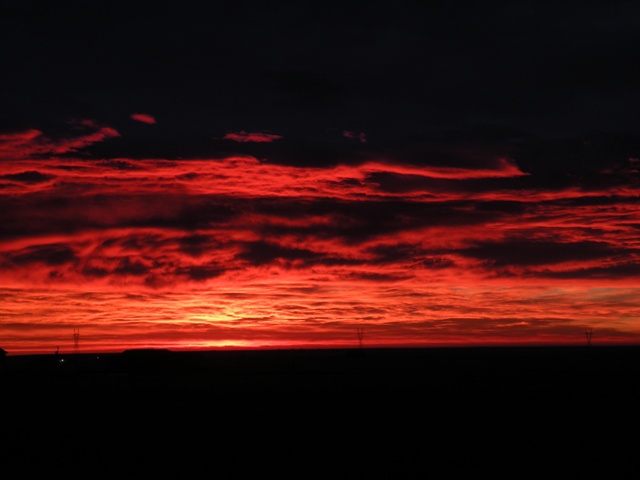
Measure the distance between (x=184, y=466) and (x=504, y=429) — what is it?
1272 cm

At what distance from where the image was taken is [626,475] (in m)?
18.4

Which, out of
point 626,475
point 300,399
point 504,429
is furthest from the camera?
point 300,399

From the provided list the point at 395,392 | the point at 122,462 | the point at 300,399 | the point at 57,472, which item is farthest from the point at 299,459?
the point at 395,392

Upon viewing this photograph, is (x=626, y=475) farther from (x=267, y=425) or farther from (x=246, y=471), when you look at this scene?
(x=267, y=425)

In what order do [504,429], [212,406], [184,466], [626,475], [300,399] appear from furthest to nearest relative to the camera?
1. [300,399]
2. [212,406]
3. [504,429]
4. [184,466]
5. [626,475]

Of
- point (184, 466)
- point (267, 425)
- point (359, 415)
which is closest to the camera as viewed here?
point (184, 466)

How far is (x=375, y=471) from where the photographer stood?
62.6 ft

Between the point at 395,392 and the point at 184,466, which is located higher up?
Result: the point at 184,466

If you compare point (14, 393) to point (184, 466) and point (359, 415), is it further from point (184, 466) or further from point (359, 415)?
point (184, 466)

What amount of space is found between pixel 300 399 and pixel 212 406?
6.19 meters

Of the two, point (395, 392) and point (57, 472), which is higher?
point (57, 472)

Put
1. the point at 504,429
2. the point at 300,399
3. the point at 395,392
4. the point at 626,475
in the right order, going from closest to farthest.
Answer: the point at 626,475 < the point at 504,429 < the point at 300,399 < the point at 395,392

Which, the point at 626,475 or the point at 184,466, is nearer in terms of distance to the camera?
the point at 626,475

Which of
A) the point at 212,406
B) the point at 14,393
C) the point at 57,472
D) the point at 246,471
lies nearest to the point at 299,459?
the point at 246,471
